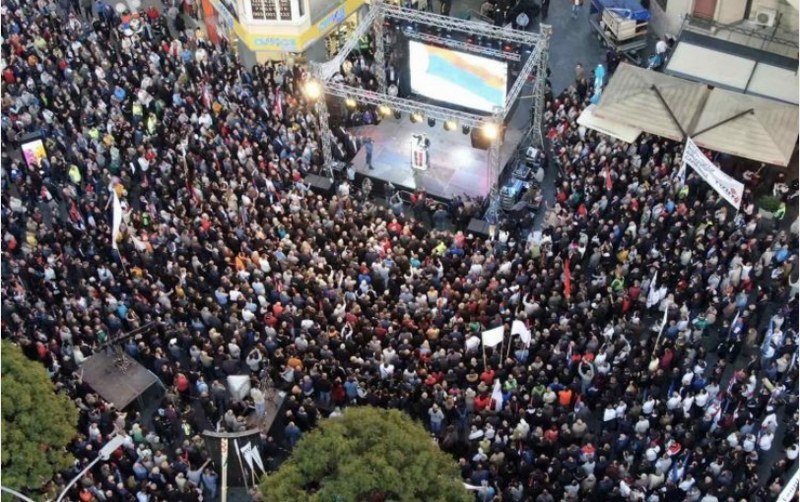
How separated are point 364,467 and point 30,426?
7.94 m

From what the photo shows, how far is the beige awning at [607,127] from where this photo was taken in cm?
3400

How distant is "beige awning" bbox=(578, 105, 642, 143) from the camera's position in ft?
112

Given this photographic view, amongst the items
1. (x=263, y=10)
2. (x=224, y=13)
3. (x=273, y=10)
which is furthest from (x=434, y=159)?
(x=224, y=13)

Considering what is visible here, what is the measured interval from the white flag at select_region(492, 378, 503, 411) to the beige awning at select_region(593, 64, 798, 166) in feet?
37.7

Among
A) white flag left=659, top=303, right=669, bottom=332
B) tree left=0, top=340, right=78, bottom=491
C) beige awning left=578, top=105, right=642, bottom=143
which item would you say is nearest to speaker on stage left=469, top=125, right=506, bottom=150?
beige awning left=578, top=105, right=642, bottom=143

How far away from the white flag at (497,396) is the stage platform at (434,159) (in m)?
9.91

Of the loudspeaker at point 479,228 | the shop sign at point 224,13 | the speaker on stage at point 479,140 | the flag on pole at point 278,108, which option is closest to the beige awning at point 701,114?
the speaker on stage at point 479,140

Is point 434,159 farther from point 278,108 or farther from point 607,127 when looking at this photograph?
point 607,127

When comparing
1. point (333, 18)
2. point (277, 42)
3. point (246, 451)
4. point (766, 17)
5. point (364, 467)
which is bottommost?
point (246, 451)

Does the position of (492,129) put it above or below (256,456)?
above

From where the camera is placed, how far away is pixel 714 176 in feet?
98.1

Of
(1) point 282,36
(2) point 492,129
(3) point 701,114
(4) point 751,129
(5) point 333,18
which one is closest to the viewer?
(2) point 492,129

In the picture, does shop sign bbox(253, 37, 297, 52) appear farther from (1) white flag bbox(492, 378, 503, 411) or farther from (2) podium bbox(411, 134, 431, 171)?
(1) white flag bbox(492, 378, 503, 411)

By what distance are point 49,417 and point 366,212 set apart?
12.0 meters
